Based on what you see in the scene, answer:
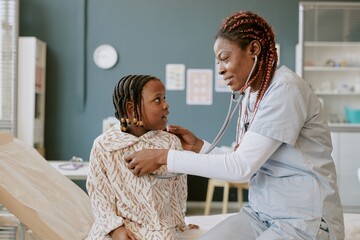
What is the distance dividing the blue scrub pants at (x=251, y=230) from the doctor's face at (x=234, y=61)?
1.45 feet

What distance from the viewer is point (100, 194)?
1.54 m

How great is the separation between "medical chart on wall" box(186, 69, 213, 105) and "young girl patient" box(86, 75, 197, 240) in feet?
13.4

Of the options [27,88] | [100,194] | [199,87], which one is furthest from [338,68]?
[100,194]

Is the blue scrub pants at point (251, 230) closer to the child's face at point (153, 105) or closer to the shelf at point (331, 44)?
the child's face at point (153, 105)

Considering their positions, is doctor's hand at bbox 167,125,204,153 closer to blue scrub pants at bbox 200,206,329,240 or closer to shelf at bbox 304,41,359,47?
blue scrub pants at bbox 200,206,329,240

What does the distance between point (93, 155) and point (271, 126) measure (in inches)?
21.7

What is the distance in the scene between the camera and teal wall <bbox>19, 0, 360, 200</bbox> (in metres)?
5.64

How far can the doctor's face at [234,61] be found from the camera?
1482mm

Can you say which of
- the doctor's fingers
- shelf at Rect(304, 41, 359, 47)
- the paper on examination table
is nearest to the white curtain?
the paper on examination table

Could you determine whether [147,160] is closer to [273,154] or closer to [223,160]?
[223,160]

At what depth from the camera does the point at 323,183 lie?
144 centimetres

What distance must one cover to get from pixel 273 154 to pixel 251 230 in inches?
10.5

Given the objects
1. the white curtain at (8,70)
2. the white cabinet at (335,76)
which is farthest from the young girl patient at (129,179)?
the white cabinet at (335,76)

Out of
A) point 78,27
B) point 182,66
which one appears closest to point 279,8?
point 182,66
